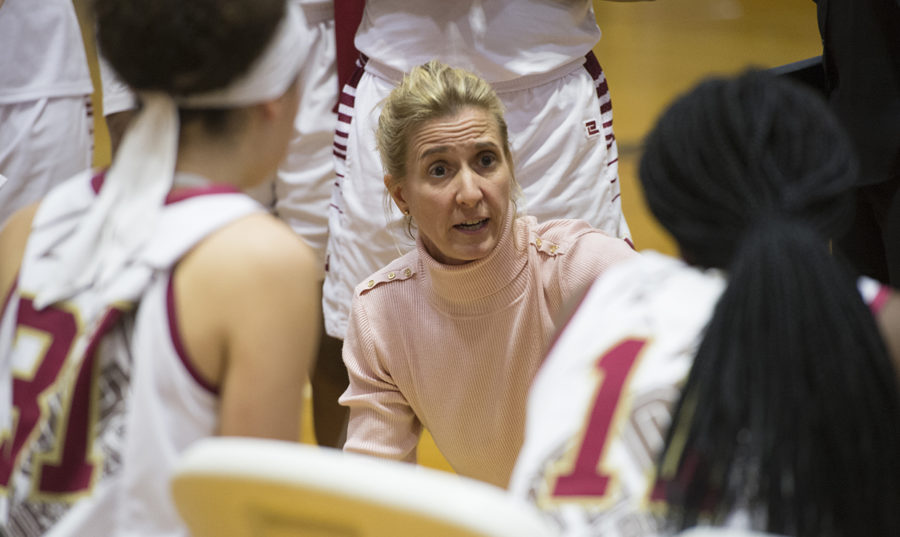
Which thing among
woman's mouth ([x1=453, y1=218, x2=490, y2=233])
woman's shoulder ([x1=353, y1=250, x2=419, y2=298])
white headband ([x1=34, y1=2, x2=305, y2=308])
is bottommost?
woman's shoulder ([x1=353, y1=250, x2=419, y2=298])

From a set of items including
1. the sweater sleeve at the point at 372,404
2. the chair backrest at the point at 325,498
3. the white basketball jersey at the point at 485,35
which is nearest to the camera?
the chair backrest at the point at 325,498

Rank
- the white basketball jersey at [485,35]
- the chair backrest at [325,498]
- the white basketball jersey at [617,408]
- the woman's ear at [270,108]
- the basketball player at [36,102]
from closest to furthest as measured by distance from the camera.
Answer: the chair backrest at [325,498] < the white basketball jersey at [617,408] < the woman's ear at [270,108] < the white basketball jersey at [485,35] < the basketball player at [36,102]

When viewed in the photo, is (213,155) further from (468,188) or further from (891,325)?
(468,188)

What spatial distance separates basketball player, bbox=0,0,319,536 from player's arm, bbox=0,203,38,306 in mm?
73

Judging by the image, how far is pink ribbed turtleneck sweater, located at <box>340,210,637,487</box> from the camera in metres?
2.48

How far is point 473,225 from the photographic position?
8.27 ft

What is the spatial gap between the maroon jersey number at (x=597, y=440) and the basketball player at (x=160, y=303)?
1.19 ft

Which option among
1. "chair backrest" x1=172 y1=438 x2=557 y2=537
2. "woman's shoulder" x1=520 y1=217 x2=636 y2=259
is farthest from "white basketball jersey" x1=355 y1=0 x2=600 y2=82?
"chair backrest" x1=172 y1=438 x2=557 y2=537

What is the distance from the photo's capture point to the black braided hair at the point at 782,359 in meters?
1.24

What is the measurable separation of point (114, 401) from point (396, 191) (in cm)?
127

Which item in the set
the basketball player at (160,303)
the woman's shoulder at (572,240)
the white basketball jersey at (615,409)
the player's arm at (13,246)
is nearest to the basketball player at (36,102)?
the woman's shoulder at (572,240)

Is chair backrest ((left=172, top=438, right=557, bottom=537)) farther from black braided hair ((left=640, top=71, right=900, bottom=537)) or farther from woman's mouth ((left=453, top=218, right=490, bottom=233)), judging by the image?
woman's mouth ((left=453, top=218, right=490, bottom=233))

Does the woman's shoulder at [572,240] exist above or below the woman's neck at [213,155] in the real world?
below

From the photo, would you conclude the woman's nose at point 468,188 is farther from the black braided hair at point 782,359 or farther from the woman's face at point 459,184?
the black braided hair at point 782,359
